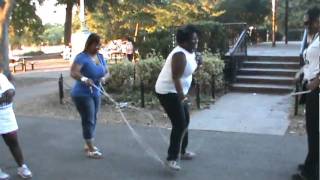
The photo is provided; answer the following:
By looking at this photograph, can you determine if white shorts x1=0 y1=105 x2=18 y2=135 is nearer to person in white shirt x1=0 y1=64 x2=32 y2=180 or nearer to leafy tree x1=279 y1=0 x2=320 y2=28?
person in white shirt x1=0 y1=64 x2=32 y2=180

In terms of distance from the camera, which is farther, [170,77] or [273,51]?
[273,51]

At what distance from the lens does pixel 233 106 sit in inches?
419

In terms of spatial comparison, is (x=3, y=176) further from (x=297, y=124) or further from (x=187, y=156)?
(x=297, y=124)

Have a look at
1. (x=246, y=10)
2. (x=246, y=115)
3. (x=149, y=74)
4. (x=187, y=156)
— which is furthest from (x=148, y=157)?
(x=246, y=10)

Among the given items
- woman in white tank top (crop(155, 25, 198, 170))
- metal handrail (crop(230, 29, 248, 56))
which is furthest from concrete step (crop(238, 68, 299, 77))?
woman in white tank top (crop(155, 25, 198, 170))

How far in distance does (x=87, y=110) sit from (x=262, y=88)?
7.20 metres

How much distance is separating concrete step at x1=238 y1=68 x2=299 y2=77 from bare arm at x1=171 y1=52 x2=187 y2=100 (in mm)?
8355

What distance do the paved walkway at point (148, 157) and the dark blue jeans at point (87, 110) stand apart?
39 centimetres

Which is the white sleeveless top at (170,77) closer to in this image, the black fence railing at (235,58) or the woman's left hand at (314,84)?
the woman's left hand at (314,84)

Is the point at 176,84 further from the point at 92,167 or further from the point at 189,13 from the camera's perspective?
the point at 189,13

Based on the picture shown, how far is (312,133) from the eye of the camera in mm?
5145

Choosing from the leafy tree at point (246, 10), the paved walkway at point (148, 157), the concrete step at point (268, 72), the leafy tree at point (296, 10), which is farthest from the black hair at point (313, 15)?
the leafy tree at point (246, 10)

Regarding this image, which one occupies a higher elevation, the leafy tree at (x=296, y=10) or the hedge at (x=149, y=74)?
the leafy tree at (x=296, y=10)

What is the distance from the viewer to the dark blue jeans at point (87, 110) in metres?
6.29
